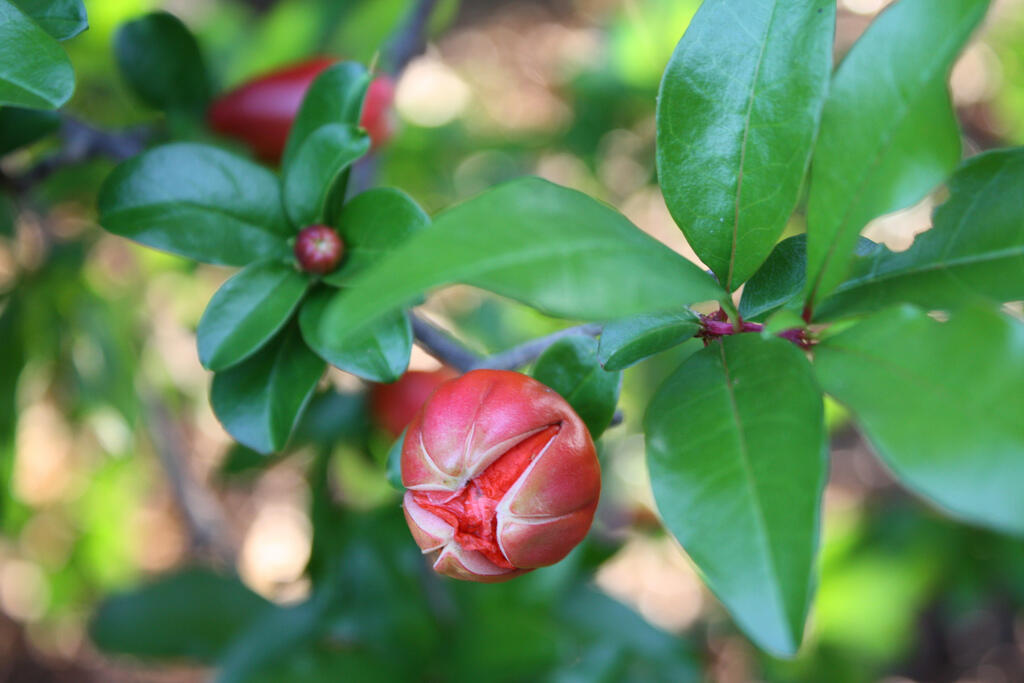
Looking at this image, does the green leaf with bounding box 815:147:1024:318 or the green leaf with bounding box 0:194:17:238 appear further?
the green leaf with bounding box 0:194:17:238

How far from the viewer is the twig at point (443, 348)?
29.3 inches

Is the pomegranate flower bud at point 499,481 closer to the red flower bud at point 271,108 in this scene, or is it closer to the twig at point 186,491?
the red flower bud at point 271,108

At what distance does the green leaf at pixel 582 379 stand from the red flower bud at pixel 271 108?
0.44 meters

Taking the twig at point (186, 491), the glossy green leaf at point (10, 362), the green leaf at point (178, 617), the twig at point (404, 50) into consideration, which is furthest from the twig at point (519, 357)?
the twig at point (186, 491)

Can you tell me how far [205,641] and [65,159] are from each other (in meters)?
0.83

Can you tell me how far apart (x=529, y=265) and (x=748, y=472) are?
0.60 feet

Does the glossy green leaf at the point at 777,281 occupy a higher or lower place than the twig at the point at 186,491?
higher

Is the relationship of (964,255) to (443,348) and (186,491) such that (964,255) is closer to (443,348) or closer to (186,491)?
(443,348)

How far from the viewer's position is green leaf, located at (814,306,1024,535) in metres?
0.41

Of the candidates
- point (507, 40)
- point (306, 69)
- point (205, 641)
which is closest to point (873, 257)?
point (306, 69)

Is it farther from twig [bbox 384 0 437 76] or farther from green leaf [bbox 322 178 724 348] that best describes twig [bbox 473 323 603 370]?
twig [bbox 384 0 437 76]

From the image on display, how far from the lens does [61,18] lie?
0.60 metres

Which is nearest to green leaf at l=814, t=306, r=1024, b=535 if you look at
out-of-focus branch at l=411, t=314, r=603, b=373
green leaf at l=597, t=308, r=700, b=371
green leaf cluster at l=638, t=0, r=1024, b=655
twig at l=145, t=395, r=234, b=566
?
green leaf cluster at l=638, t=0, r=1024, b=655

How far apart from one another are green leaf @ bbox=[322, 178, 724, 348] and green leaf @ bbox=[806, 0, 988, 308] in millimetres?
119
